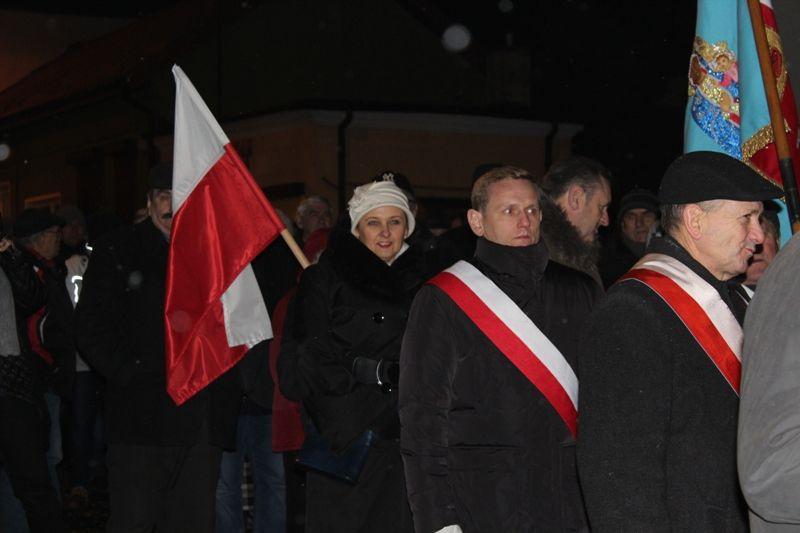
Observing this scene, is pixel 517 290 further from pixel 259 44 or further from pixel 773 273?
pixel 259 44

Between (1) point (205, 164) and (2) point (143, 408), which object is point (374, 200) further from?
(2) point (143, 408)

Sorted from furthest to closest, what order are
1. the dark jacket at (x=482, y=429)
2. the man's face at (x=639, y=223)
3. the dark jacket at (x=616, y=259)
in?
the man's face at (x=639, y=223) → the dark jacket at (x=616, y=259) → the dark jacket at (x=482, y=429)

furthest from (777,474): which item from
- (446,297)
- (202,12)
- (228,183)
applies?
(202,12)

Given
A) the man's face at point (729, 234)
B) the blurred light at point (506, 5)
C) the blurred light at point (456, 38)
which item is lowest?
the man's face at point (729, 234)

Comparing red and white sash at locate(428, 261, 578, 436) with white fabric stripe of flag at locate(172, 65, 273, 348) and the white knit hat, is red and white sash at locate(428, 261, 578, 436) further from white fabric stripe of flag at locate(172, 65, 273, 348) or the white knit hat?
white fabric stripe of flag at locate(172, 65, 273, 348)

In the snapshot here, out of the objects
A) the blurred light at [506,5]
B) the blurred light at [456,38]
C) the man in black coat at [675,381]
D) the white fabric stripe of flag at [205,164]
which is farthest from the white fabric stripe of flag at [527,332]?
the blurred light at [506,5]

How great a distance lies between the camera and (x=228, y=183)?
667cm

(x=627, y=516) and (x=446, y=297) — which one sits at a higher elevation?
(x=446, y=297)

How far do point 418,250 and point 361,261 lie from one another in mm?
326

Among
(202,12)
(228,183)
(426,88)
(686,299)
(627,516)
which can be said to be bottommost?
(627,516)

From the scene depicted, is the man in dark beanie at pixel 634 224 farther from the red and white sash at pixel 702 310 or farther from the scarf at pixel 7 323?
the red and white sash at pixel 702 310

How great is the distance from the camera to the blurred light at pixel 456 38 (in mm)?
24938

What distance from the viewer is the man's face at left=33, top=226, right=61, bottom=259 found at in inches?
358

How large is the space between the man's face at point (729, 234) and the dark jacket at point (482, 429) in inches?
45.7
